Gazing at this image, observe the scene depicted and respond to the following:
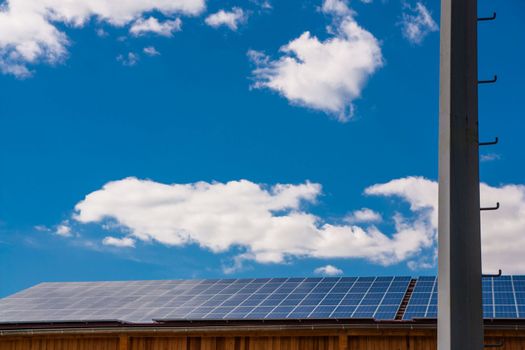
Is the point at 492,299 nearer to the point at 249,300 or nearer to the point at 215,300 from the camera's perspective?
the point at 249,300

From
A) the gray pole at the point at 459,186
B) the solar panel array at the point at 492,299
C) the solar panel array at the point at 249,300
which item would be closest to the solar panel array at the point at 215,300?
the solar panel array at the point at 249,300

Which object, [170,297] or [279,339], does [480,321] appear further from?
[170,297]

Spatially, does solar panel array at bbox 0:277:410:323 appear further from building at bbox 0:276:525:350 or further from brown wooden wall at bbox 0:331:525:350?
brown wooden wall at bbox 0:331:525:350

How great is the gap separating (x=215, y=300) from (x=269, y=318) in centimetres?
310

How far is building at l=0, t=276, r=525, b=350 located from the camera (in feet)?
58.4

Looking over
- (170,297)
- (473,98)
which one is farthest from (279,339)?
(473,98)

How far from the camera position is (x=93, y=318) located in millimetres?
20422

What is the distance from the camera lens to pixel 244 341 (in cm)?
1881

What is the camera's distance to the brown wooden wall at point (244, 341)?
57.9 ft

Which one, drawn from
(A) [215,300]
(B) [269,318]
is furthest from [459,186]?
(A) [215,300]

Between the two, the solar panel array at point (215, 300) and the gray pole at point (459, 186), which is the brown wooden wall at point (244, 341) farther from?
the gray pole at point (459, 186)

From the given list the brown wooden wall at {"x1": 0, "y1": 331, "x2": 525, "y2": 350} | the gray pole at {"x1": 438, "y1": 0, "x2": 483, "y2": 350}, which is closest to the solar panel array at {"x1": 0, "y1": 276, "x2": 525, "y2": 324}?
the brown wooden wall at {"x1": 0, "y1": 331, "x2": 525, "y2": 350}

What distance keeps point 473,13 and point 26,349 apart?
16322 mm

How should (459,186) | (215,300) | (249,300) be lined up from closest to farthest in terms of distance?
(459,186)
(249,300)
(215,300)
